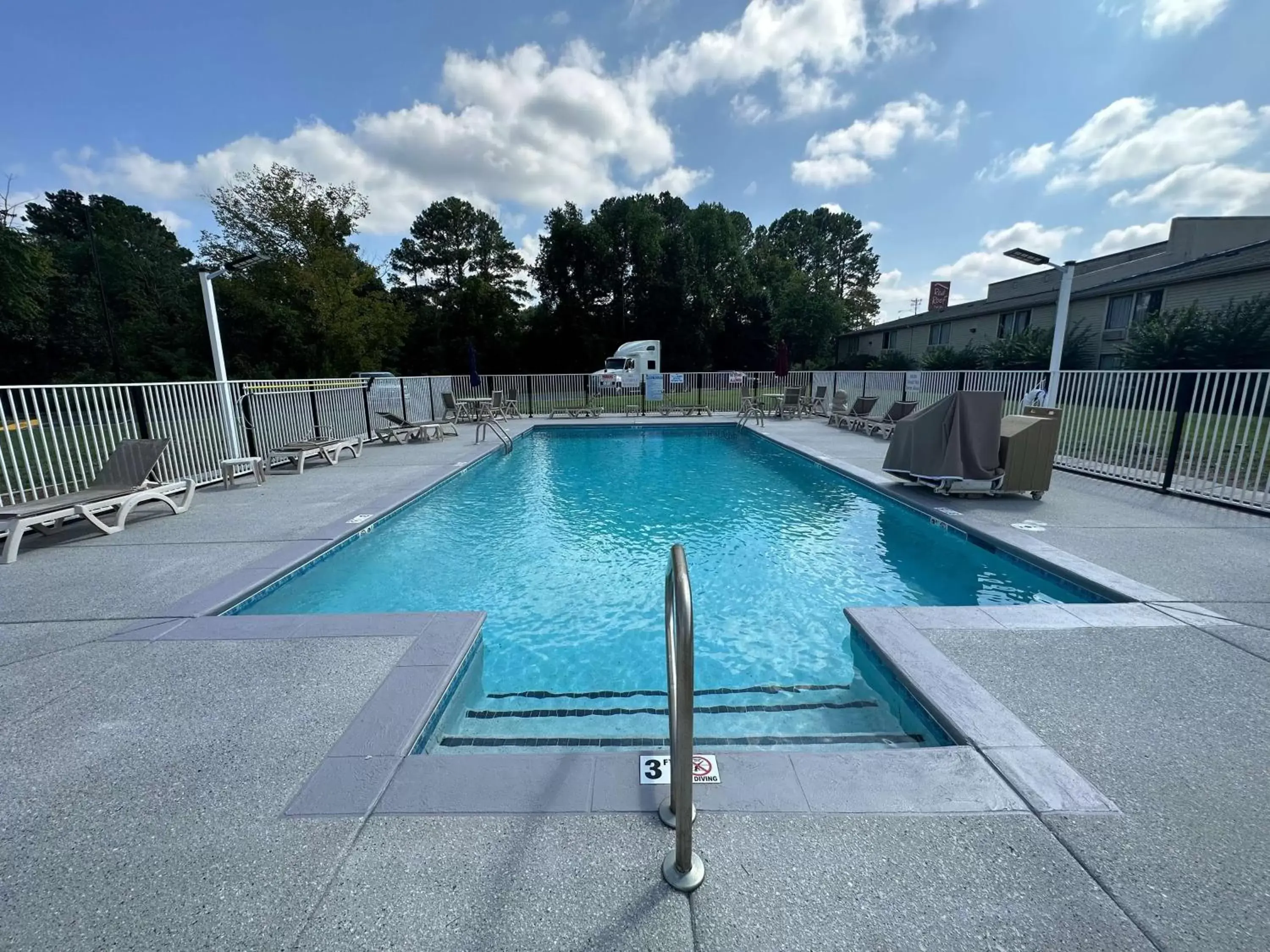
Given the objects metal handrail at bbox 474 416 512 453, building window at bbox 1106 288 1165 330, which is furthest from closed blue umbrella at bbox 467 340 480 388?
building window at bbox 1106 288 1165 330

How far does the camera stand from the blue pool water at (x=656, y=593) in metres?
2.92

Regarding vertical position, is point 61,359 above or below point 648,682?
above

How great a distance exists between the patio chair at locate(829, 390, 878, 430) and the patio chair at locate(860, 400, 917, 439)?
397mm

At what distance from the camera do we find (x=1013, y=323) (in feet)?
72.6

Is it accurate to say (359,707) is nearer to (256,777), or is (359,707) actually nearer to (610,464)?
(256,777)

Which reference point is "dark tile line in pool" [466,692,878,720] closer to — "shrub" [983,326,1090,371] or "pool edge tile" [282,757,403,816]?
"pool edge tile" [282,757,403,816]

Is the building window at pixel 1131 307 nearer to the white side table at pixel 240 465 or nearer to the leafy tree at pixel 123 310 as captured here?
the white side table at pixel 240 465

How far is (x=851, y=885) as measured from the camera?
5.04ft

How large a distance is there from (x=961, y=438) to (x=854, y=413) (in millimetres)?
8089

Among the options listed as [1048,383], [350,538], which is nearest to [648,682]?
[350,538]

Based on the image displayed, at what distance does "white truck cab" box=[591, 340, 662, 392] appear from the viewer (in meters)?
25.1

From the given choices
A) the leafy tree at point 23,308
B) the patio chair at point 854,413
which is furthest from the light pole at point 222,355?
the leafy tree at point 23,308

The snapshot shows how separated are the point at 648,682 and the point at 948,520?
425 centimetres

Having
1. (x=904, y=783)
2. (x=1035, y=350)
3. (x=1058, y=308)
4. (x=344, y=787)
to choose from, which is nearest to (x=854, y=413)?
(x=1058, y=308)
